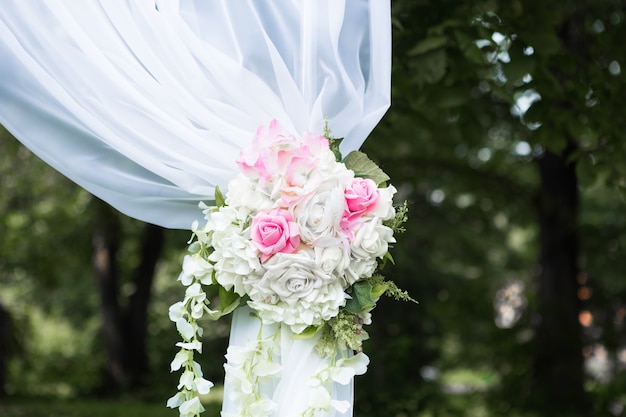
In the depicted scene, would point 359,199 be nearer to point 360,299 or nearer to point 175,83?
point 360,299

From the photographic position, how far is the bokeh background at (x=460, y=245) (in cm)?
361

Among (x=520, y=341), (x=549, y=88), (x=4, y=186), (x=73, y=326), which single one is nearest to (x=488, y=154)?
(x=520, y=341)

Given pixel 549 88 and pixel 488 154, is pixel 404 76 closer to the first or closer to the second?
pixel 549 88

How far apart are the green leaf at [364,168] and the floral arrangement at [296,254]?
0.19 feet

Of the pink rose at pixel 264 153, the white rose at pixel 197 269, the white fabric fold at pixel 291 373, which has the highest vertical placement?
the pink rose at pixel 264 153

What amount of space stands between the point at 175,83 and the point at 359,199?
594mm

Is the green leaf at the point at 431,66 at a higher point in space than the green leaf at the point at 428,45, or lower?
lower

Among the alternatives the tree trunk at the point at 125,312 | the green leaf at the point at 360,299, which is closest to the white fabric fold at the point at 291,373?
the green leaf at the point at 360,299

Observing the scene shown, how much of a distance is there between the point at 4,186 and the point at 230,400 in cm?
988

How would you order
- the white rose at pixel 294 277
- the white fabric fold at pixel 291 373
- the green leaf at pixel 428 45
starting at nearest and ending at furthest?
the white rose at pixel 294 277
the white fabric fold at pixel 291 373
the green leaf at pixel 428 45

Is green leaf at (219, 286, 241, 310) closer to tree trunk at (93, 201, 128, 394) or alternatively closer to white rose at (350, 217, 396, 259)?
white rose at (350, 217, 396, 259)

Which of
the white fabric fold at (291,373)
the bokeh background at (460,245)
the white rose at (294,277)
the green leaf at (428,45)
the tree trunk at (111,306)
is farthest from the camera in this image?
the tree trunk at (111,306)

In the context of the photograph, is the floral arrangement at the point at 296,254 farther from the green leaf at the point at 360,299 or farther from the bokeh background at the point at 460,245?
the bokeh background at the point at 460,245

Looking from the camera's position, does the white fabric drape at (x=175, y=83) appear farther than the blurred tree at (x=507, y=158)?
No
